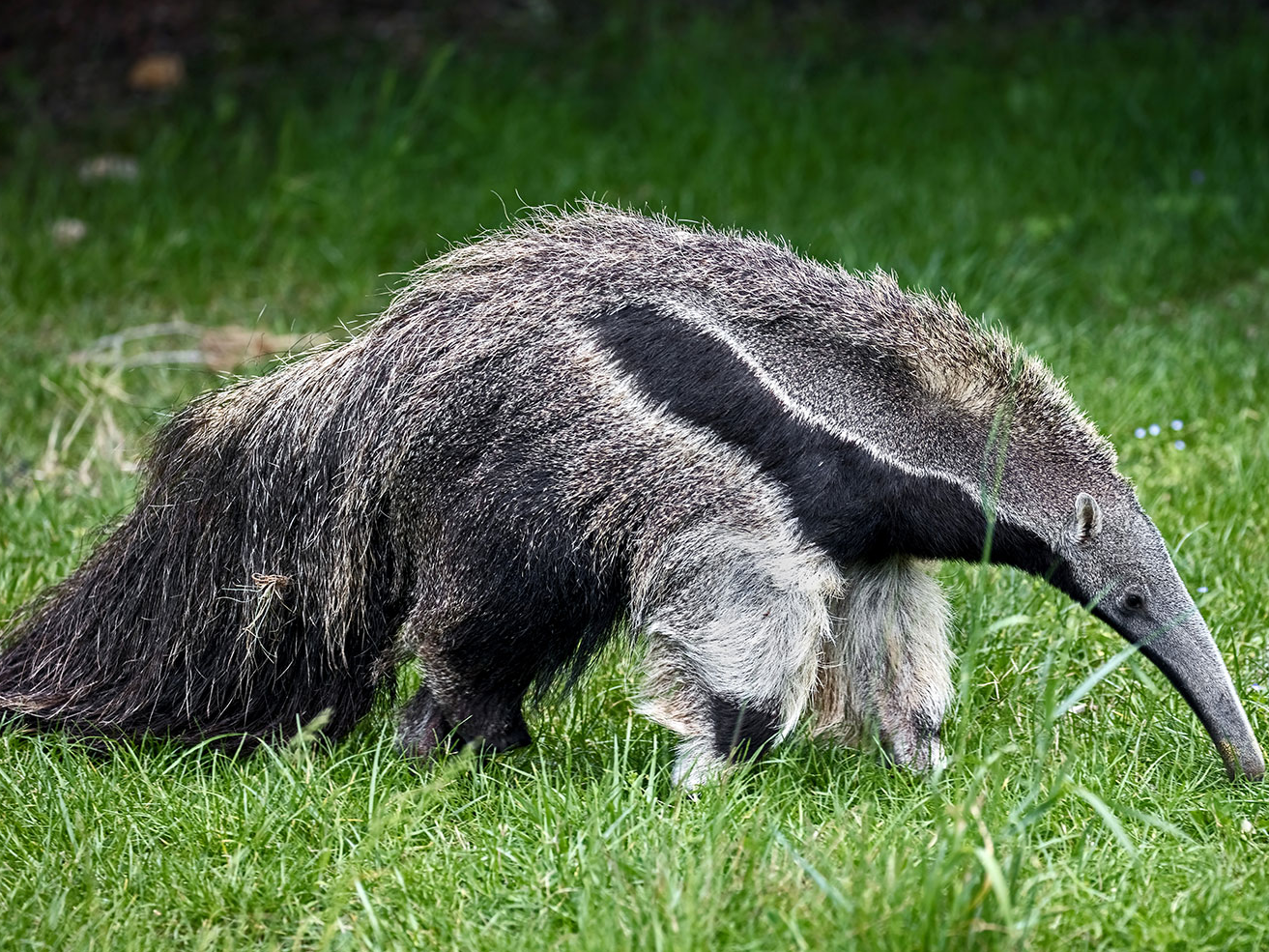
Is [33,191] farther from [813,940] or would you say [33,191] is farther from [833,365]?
[813,940]

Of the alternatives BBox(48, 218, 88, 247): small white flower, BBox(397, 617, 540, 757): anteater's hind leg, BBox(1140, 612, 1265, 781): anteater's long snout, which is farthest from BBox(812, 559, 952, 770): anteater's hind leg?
BBox(48, 218, 88, 247): small white flower

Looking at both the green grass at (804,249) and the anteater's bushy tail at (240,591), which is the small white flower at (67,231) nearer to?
the green grass at (804,249)

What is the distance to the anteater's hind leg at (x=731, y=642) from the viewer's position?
12.5 ft

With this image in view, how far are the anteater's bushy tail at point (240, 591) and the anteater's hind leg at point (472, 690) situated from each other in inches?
7.4

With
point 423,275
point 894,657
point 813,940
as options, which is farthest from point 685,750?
point 423,275

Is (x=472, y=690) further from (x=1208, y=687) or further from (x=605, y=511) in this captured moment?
(x=1208, y=687)

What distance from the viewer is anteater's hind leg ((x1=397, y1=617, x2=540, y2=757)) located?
4066mm

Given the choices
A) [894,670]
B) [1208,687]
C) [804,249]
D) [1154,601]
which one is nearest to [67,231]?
[804,249]

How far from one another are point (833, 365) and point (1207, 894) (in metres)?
1.51

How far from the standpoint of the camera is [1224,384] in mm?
6824

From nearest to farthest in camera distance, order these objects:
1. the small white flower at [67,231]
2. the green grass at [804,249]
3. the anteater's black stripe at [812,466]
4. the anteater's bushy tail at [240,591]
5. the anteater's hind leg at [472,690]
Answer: the green grass at [804,249]
the anteater's black stripe at [812,466]
the anteater's hind leg at [472,690]
the anteater's bushy tail at [240,591]
the small white flower at [67,231]

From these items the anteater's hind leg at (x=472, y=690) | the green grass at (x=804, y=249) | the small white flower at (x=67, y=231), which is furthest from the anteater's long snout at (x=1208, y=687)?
the small white flower at (x=67, y=231)

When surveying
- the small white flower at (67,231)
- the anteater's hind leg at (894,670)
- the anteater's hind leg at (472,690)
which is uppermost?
the anteater's hind leg at (894,670)

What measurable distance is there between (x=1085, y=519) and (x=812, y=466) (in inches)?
27.8
